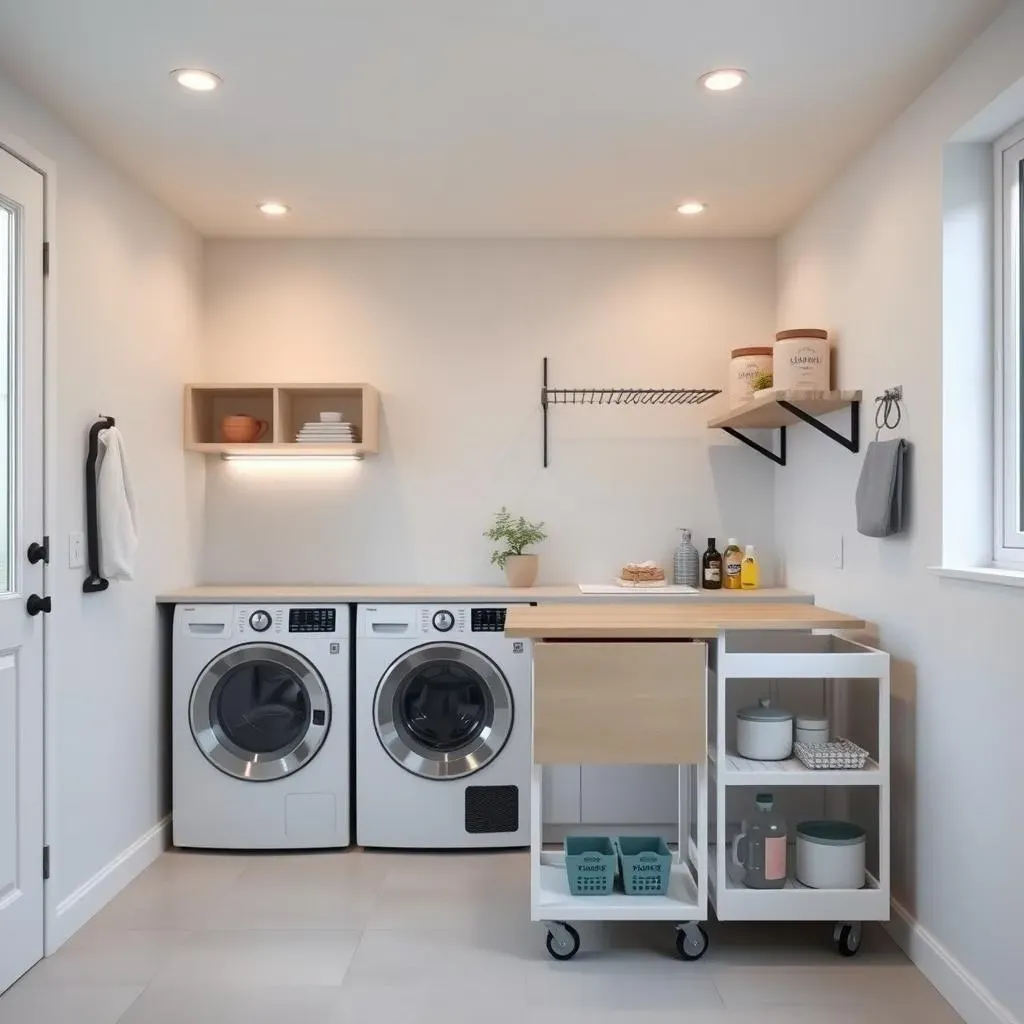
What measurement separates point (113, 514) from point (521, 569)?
1564 millimetres

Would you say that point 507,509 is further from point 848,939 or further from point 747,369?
point 848,939

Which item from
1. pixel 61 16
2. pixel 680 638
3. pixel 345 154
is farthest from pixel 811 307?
pixel 61 16

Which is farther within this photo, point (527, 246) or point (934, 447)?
point (527, 246)

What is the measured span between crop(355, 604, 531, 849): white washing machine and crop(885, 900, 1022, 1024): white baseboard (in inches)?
52.3

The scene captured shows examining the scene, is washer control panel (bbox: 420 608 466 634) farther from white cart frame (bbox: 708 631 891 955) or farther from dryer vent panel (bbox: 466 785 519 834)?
white cart frame (bbox: 708 631 891 955)

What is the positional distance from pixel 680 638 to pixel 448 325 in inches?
75.3

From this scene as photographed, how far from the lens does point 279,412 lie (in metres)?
3.69

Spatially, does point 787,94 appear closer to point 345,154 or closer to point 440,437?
point 345,154

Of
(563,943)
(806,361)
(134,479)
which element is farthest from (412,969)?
(806,361)

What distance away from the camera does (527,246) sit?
3.99 meters

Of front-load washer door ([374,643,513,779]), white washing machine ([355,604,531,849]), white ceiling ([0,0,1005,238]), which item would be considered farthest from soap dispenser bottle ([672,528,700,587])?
white ceiling ([0,0,1005,238])

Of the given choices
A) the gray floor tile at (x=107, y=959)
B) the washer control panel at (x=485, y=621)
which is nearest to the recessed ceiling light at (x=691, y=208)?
the washer control panel at (x=485, y=621)

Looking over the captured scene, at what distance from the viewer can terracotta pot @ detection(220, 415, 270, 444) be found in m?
3.74

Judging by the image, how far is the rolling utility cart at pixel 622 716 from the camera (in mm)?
2566
